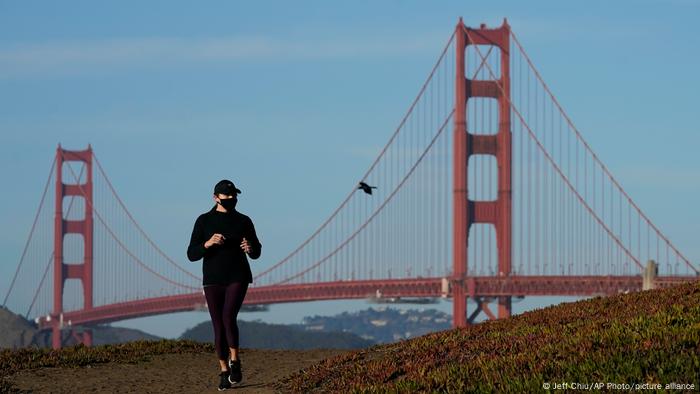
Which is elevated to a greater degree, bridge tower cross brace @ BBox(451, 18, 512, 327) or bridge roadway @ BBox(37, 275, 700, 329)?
bridge tower cross brace @ BBox(451, 18, 512, 327)

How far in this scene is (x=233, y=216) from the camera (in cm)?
1238

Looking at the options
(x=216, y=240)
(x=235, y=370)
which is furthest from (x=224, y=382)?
(x=216, y=240)

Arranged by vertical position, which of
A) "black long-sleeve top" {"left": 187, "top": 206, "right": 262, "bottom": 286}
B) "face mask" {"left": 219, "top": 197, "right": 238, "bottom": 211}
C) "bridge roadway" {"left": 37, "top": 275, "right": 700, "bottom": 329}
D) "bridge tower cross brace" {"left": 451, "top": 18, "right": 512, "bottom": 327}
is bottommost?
"black long-sleeve top" {"left": 187, "top": 206, "right": 262, "bottom": 286}

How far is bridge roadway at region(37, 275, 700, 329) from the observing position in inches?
2334

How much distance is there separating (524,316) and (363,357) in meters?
3.02

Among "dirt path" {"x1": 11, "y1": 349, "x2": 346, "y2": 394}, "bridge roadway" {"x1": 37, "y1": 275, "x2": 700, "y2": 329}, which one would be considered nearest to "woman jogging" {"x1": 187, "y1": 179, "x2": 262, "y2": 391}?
"dirt path" {"x1": 11, "y1": 349, "x2": 346, "y2": 394}

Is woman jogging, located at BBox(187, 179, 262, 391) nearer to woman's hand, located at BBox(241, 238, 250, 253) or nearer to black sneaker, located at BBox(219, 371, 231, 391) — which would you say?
woman's hand, located at BBox(241, 238, 250, 253)

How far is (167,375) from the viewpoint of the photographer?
14.7m

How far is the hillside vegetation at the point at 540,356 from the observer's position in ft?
34.5

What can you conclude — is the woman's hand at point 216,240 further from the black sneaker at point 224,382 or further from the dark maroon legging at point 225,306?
the black sneaker at point 224,382

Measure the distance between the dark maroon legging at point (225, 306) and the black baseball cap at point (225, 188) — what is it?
805 millimetres

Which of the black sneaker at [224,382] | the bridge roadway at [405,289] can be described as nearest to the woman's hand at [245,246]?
the black sneaker at [224,382]

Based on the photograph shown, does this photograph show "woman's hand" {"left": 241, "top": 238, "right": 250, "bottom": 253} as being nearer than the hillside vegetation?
No

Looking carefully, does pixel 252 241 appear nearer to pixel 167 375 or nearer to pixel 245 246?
pixel 245 246
